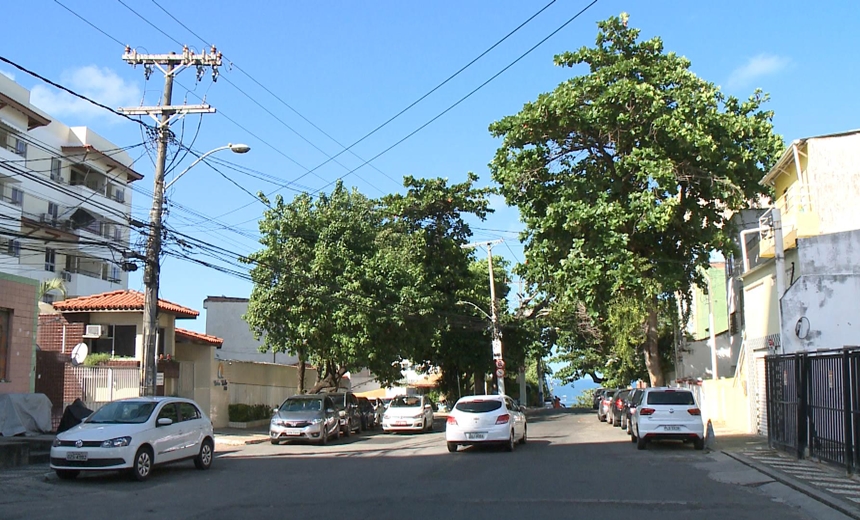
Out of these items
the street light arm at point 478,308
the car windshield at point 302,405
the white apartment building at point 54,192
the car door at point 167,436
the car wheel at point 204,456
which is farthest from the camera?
the white apartment building at point 54,192

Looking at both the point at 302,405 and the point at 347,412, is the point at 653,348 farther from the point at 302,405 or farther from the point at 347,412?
the point at 302,405

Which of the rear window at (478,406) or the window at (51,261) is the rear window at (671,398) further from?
the window at (51,261)

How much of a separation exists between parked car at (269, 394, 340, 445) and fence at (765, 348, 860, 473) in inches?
528

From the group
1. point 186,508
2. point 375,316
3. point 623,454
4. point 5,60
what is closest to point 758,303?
point 623,454

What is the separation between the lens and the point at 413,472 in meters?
16.2

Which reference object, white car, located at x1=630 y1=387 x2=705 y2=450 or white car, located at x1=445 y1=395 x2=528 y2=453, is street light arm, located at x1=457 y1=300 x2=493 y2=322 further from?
white car, located at x1=630 y1=387 x2=705 y2=450

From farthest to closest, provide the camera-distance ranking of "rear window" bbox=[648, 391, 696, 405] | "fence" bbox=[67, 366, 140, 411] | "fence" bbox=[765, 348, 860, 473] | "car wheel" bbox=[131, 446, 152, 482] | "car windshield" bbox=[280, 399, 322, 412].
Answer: "car windshield" bbox=[280, 399, 322, 412]
"fence" bbox=[67, 366, 140, 411]
"rear window" bbox=[648, 391, 696, 405]
"car wheel" bbox=[131, 446, 152, 482]
"fence" bbox=[765, 348, 860, 473]

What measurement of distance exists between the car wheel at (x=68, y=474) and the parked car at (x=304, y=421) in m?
10.0

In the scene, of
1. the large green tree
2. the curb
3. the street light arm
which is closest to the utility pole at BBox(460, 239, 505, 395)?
the street light arm

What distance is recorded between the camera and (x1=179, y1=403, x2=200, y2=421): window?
17.0 m

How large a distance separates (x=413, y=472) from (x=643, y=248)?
617 inches

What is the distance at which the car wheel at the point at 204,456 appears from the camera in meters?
17.3

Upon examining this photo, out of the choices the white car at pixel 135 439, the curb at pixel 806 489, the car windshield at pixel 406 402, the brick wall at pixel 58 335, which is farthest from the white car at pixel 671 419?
the brick wall at pixel 58 335

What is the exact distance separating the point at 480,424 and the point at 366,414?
14.9 m
